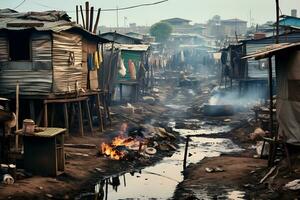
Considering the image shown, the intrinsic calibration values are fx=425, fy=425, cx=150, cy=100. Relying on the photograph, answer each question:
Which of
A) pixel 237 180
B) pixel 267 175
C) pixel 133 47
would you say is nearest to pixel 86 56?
pixel 237 180

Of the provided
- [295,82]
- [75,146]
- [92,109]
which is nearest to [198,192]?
[295,82]

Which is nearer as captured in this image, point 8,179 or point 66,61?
point 8,179

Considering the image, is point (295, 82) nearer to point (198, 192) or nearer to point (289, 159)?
point (289, 159)

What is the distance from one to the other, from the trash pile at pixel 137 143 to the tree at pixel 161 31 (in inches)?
1859

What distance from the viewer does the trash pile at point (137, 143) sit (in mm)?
19031

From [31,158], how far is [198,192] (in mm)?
5612

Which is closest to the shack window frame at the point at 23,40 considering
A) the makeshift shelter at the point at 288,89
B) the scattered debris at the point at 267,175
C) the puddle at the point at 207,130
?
the makeshift shelter at the point at 288,89

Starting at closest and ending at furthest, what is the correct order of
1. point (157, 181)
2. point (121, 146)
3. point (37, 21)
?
point (157, 181), point (121, 146), point (37, 21)

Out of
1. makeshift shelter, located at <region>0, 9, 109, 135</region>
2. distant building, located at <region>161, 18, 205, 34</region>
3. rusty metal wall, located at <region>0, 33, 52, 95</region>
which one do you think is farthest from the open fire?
distant building, located at <region>161, 18, 205, 34</region>

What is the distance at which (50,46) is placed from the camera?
19297 mm

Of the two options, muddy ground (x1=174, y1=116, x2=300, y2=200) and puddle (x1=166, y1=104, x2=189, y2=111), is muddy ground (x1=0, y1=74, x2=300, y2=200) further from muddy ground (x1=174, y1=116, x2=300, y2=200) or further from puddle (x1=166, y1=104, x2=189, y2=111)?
puddle (x1=166, y1=104, x2=189, y2=111)

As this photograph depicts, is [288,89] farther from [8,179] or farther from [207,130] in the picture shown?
[207,130]

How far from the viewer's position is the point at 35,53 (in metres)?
19.3

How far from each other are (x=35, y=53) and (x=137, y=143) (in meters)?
6.43
